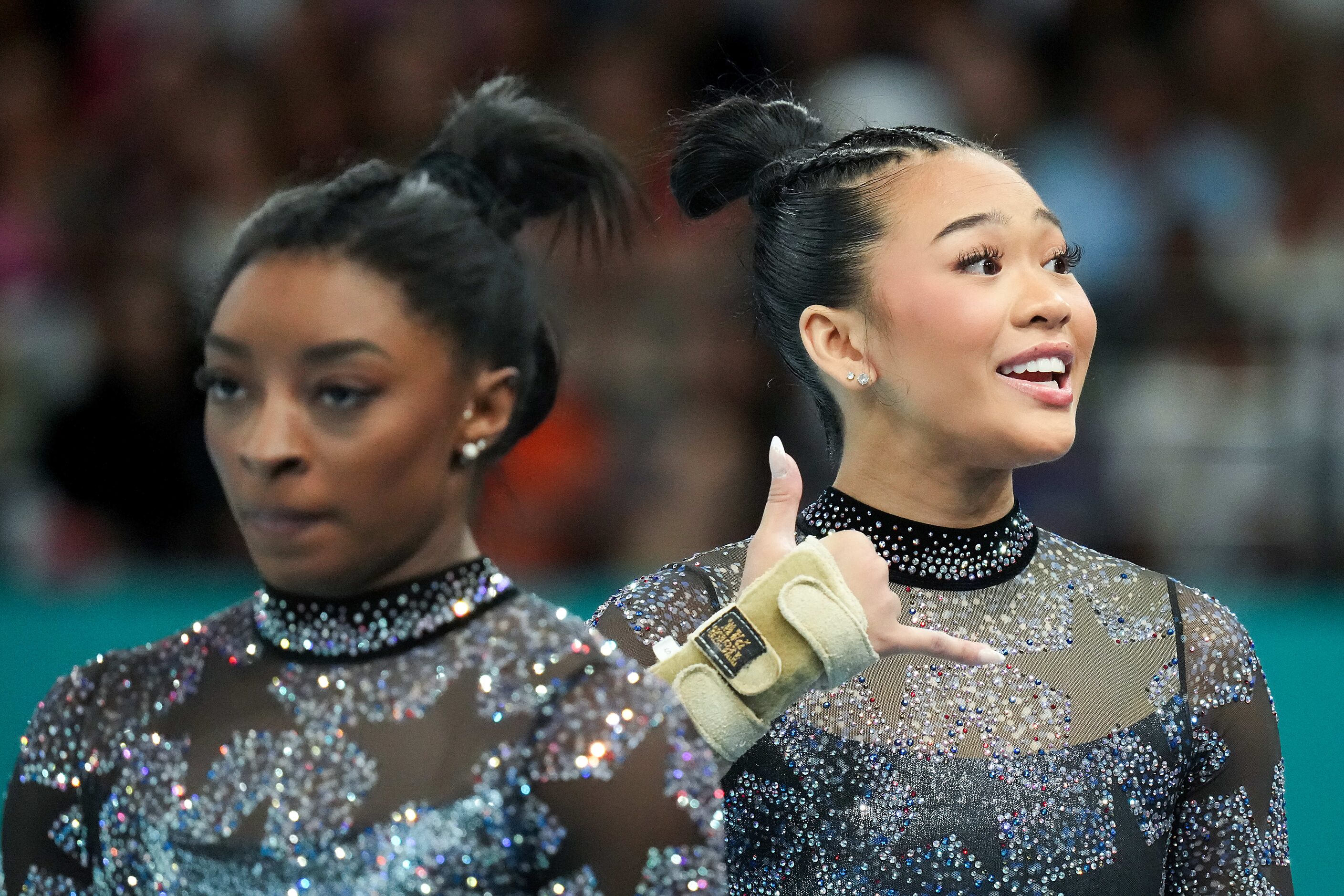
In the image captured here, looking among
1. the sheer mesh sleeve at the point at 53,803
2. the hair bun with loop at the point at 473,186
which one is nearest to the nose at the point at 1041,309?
the hair bun with loop at the point at 473,186

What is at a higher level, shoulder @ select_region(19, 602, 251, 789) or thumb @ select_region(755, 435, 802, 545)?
thumb @ select_region(755, 435, 802, 545)

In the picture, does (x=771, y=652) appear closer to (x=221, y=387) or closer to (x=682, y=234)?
(x=221, y=387)

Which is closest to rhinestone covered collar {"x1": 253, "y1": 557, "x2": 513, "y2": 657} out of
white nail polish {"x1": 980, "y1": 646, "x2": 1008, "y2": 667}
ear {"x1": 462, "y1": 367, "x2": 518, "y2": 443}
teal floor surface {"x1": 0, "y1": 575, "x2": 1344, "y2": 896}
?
ear {"x1": 462, "y1": 367, "x2": 518, "y2": 443}

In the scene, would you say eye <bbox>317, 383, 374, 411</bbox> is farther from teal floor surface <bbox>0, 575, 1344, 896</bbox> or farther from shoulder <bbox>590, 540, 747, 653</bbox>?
teal floor surface <bbox>0, 575, 1344, 896</bbox>

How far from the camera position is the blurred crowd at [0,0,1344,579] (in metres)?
3.41

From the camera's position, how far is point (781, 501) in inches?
64.5

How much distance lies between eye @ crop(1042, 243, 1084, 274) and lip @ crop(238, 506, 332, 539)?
2.66 ft

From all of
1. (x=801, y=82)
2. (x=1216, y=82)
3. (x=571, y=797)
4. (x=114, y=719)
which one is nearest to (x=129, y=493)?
(x=801, y=82)

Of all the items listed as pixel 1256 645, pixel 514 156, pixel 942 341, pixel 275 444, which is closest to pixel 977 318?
pixel 942 341

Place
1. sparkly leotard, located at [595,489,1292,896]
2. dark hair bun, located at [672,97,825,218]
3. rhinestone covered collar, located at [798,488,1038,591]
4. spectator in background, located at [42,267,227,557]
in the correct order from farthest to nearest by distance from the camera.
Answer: spectator in background, located at [42,267,227,557], dark hair bun, located at [672,97,825,218], rhinestone covered collar, located at [798,488,1038,591], sparkly leotard, located at [595,489,1292,896]

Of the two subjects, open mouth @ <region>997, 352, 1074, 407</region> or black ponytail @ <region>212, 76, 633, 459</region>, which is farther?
open mouth @ <region>997, 352, 1074, 407</region>

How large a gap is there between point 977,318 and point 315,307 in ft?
2.21

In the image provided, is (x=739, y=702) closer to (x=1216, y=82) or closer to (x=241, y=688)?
(x=241, y=688)

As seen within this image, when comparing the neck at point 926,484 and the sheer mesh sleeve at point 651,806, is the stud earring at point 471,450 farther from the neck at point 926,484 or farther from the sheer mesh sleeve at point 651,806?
the neck at point 926,484
